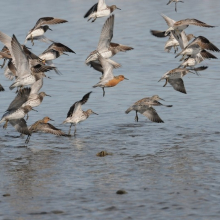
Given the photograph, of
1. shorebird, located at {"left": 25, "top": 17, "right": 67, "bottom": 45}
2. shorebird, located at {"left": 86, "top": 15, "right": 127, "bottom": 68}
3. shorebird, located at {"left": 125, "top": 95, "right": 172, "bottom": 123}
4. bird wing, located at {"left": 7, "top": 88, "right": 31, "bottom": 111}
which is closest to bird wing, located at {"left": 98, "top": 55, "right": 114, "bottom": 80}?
shorebird, located at {"left": 86, "top": 15, "right": 127, "bottom": 68}

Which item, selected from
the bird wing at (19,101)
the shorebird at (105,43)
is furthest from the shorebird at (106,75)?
the bird wing at (19,101)

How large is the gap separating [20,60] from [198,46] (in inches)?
212

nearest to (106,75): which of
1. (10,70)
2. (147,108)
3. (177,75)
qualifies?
(147,108)

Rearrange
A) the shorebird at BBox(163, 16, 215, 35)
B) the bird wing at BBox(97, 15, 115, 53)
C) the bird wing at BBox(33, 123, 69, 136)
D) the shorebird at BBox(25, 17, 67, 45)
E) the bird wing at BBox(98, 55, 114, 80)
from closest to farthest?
1. the bird wing at BBox(33, 123, 69, 136)
2. the bird wing at BBox(98, 55, 114, 80)
3. the bird wing at BBox(97, 15, 115, 53)
4. the shorebird at BBox(163, 16, 215, 35)
5. the shorebird at BBox(25, 17, 67, 45)

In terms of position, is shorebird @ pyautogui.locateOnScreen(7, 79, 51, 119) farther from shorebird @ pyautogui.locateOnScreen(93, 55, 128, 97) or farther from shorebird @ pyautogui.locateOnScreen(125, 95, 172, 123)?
shorebird @ pyautogui.locateOnScreen(125, 95, 172, 123)

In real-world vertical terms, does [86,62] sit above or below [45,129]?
above

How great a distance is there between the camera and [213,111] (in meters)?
20.0

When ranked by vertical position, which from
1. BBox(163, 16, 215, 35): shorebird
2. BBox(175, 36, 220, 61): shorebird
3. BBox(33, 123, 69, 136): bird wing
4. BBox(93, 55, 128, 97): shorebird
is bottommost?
BBox(33, 123, 69, 136): bird wing

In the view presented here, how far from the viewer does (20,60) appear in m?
17.3

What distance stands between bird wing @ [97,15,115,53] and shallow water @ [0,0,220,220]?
1981 millimetres

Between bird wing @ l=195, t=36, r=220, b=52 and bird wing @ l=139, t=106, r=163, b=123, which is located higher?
bird wing @ l=195, t=36, r=220, b=52

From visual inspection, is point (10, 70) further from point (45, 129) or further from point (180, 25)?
point (180, 25)

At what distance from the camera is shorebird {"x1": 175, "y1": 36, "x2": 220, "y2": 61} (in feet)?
63.3

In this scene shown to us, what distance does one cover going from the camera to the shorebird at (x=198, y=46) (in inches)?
759
